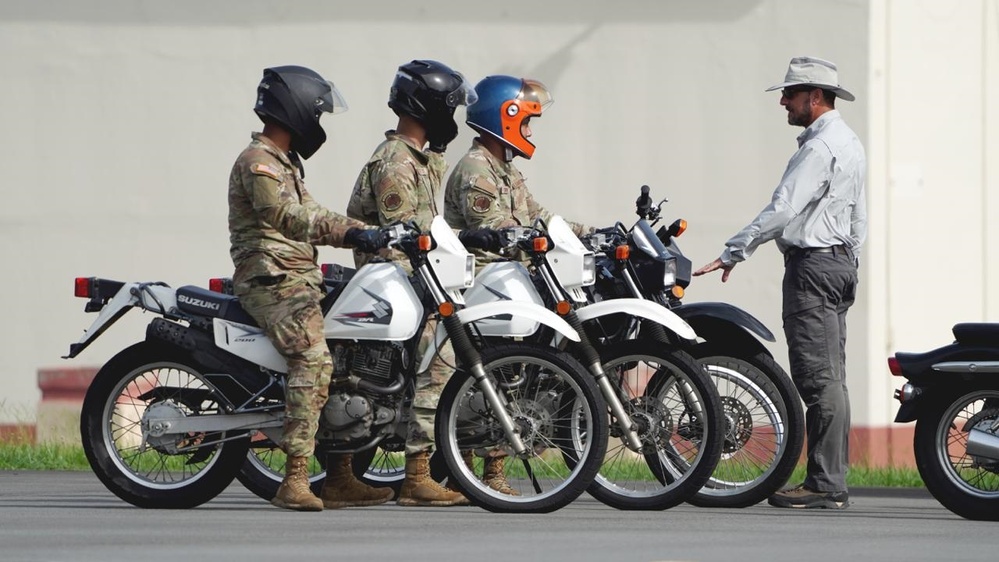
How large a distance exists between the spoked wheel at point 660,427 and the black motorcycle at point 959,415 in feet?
3.36

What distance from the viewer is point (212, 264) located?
566 inches

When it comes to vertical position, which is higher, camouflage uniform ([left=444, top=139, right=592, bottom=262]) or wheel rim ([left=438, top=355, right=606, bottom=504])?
camouflage uniform ([left=444, top=139, right=592, bottom=262])

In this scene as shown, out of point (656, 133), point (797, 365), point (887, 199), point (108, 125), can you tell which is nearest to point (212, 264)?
point (108, 125)

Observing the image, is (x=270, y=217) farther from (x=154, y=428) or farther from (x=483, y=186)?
(x=483, y=186)

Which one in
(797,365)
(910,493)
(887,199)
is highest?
(887,199)

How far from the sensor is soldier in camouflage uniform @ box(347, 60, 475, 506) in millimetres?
9602

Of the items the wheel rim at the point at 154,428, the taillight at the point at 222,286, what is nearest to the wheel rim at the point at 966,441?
the wheel rim at the point at 154,428

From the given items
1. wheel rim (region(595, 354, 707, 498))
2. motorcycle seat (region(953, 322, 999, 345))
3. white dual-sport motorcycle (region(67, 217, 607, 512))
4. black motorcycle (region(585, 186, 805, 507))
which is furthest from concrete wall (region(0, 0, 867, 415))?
white dual-sport motorcycle (region(67, 217, 607, 512))

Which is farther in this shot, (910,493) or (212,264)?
(212,264)

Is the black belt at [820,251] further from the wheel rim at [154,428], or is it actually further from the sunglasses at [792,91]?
the wheel rim at [154,428]

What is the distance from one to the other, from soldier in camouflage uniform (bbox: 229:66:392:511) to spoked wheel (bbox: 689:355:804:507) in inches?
72.6

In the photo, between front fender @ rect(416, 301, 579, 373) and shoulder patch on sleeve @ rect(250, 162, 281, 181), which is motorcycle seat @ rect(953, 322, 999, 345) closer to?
front fender @ rect(416, 301, 579, 373)

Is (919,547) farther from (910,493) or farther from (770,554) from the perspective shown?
(910,493)

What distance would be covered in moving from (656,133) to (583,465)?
5.28 metres
